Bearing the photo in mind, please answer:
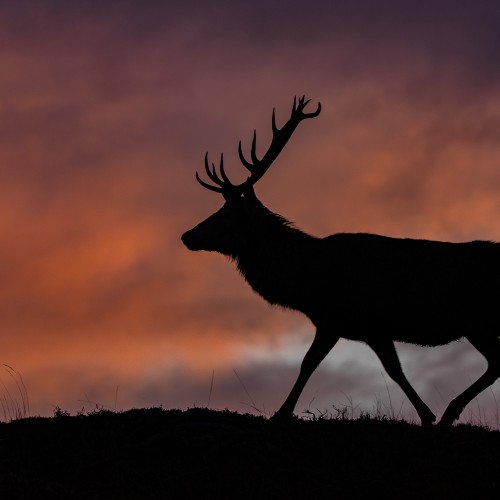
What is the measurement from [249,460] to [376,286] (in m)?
3.55

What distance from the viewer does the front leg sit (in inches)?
455

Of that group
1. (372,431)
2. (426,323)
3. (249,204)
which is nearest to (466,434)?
(372,431)

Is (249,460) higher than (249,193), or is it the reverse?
(249,193)

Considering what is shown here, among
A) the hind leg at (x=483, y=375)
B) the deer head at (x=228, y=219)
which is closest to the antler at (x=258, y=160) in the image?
the deer head at (x=228, y=219)

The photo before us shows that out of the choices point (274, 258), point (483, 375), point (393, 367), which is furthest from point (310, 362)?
point (483, 375)

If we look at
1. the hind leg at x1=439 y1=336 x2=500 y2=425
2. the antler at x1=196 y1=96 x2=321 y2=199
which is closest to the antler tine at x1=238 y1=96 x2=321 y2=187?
the antler at x1=196 y1=96 x2=321 y2=199

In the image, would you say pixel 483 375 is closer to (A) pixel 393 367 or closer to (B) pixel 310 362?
(A) pixel 393 367

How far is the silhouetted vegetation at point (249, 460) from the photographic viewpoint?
877cm

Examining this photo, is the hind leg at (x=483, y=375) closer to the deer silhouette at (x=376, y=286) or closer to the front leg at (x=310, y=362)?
the deer silhouette at (x=376, y=286)

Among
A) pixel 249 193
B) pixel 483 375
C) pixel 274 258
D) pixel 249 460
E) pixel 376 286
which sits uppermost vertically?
pixel 249 193

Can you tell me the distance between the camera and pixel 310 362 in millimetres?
11797

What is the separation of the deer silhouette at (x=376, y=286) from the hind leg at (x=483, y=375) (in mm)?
12

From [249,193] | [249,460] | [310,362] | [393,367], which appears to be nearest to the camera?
[249,460]

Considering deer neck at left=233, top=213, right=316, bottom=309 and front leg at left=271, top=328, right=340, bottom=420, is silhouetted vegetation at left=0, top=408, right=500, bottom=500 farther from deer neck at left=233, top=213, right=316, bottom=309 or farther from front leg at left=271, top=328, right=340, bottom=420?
deer neck at left=233, top=213, right=316, bottom=309
